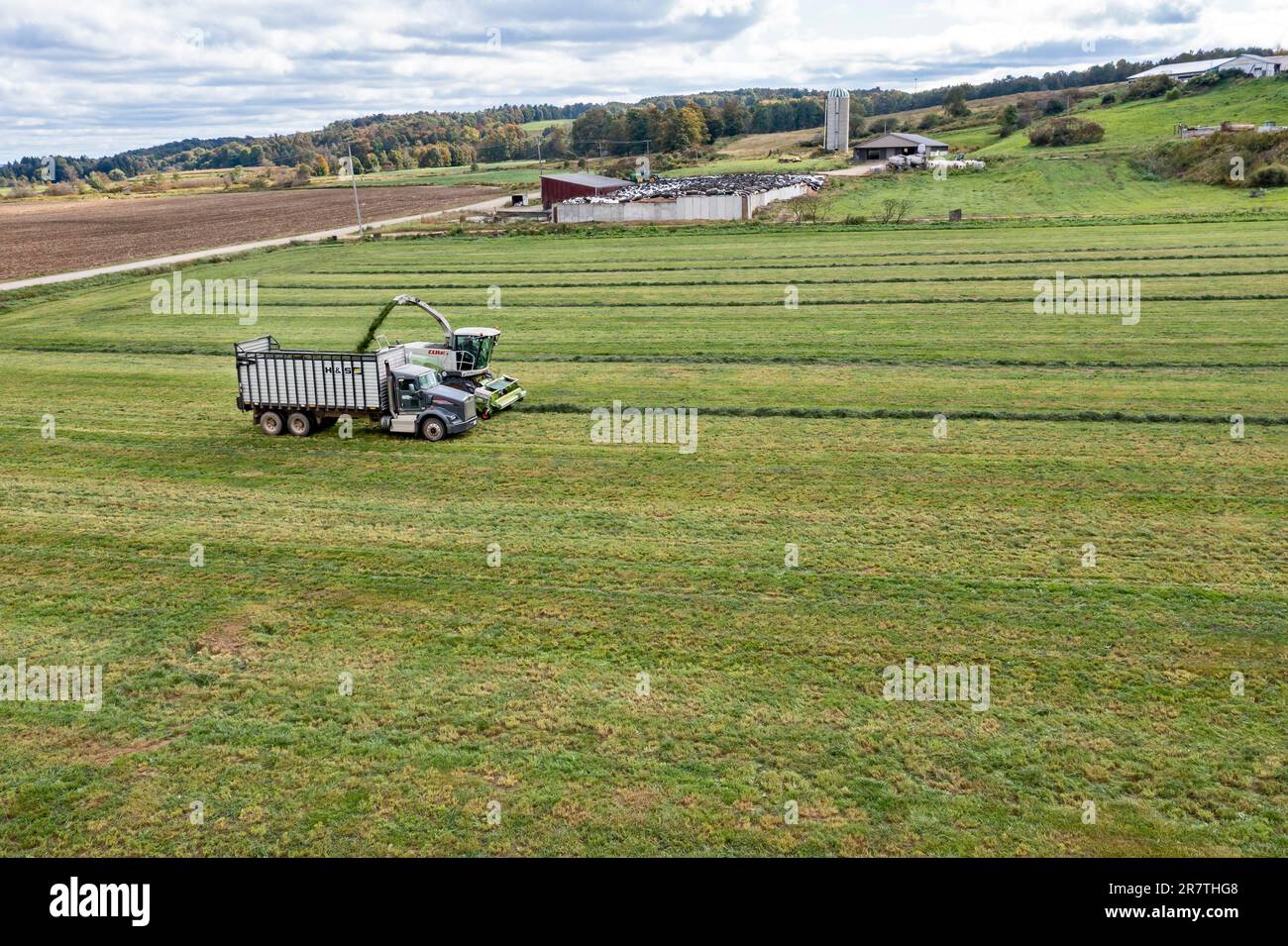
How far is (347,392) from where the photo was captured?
25453mm

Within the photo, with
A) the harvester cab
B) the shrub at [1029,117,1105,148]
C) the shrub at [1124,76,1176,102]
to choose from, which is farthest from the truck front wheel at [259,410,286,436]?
the shrub at [1124,76,1176,102]

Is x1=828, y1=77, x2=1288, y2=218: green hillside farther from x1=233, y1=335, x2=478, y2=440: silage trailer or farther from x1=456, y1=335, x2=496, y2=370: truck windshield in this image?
x1=233, y1=335, x2=478, y2=440: silage trailer

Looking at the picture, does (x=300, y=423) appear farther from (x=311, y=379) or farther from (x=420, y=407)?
(x=420, y=407)

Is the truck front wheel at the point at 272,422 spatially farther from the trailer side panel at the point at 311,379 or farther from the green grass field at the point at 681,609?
the green grass field at the point at 681,609

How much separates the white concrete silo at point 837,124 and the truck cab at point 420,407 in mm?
126780

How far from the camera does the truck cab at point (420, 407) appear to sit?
25469mm

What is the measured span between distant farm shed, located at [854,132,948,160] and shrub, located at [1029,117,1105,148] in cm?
1109

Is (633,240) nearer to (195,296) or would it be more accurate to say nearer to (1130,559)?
(195,296)

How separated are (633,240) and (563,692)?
2251 inches

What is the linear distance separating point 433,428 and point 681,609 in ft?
38.3

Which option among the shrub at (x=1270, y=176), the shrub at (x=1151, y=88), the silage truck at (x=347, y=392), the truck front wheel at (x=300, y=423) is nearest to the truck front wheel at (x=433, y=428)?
the silage truck at (x=347, y=392)

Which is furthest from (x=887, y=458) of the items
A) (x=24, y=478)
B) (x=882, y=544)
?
(x=24, y=478)

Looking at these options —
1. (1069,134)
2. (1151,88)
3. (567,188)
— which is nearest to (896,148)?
(1069,134)
